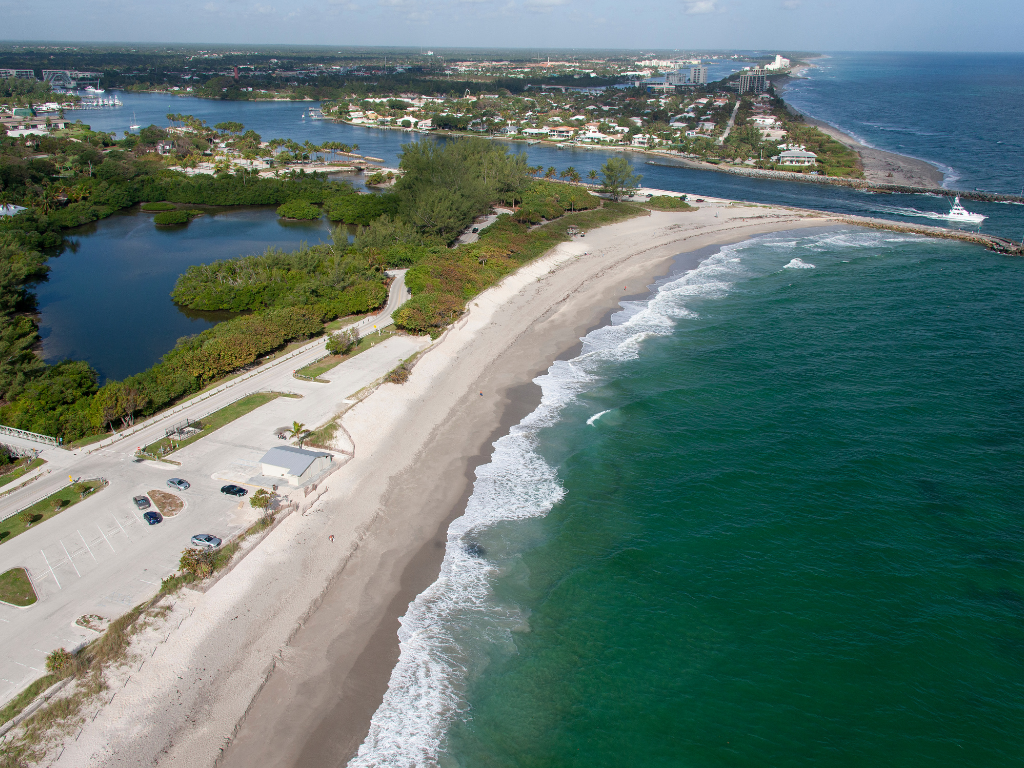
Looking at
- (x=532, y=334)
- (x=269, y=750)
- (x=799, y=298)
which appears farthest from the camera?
(x=799, y=298)

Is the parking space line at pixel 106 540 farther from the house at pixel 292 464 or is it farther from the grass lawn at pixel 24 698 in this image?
the house at pixel 292 464

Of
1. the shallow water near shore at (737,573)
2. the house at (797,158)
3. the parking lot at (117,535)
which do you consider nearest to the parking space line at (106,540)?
the parking lot at (117,535)

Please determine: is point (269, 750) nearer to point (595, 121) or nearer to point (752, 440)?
point (752, 440)

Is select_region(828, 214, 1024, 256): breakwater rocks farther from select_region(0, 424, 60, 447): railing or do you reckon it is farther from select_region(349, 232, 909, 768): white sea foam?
select_region(0, 424, 60, 447): railing

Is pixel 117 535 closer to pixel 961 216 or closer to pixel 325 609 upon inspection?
pixel 325 609

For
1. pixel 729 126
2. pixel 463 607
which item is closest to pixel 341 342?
pixel 463 607

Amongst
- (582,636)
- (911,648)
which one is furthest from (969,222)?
(582,636)
